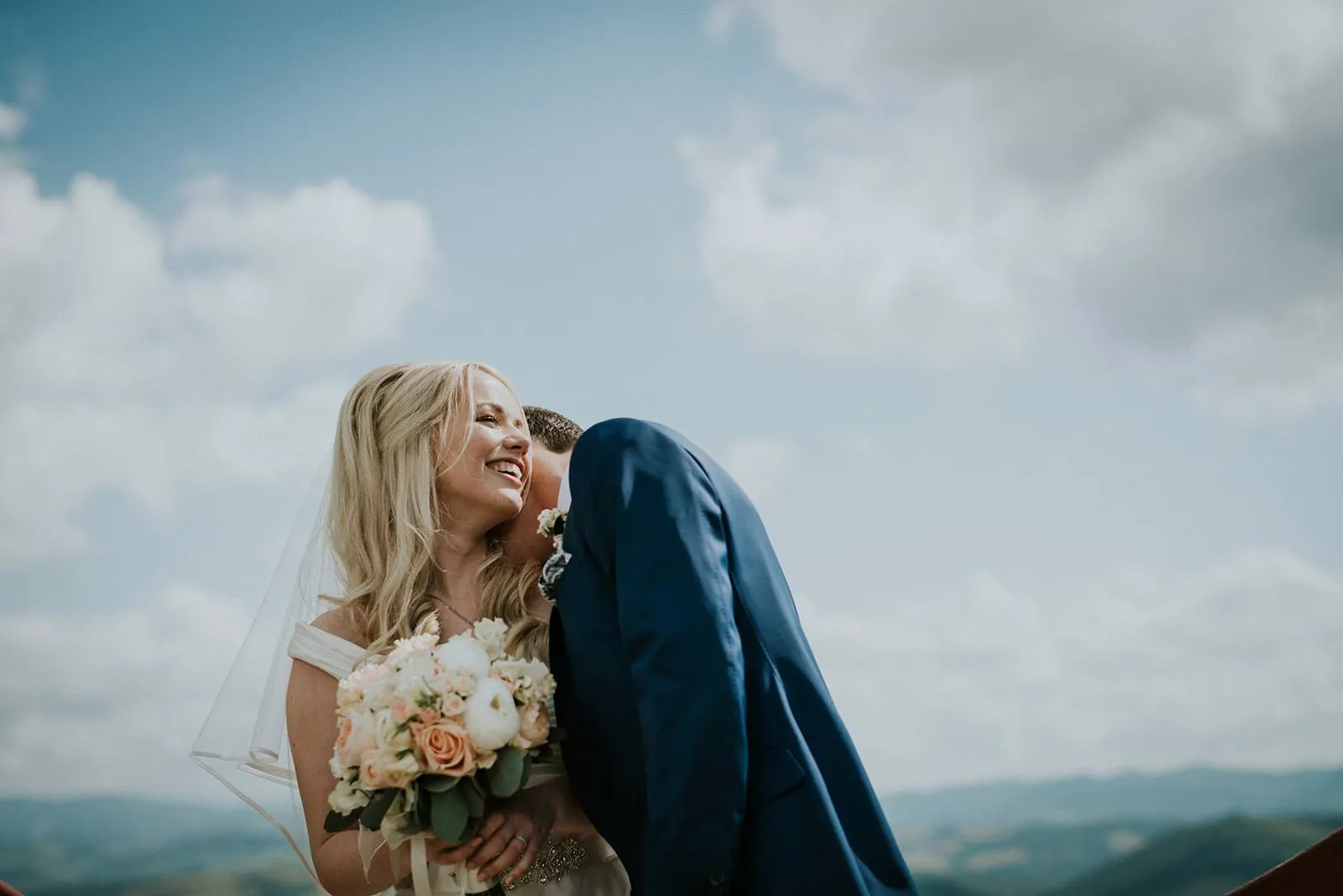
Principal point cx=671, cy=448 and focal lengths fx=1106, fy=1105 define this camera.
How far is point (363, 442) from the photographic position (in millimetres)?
4547

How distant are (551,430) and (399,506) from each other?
2.63 ft

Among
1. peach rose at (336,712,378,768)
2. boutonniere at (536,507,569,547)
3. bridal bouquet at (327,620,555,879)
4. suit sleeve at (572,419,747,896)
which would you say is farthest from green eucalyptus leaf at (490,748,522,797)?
boutonniere at (536,507,569,547)

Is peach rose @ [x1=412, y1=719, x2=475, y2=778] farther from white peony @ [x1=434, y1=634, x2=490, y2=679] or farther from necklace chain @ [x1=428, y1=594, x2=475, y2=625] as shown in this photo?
necklace chain @ [x1=428, y1=594, x2=475, y2=625]

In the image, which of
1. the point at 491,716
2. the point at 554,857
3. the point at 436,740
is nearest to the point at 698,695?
the point at 491,716

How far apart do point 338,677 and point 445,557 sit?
68 centimetres

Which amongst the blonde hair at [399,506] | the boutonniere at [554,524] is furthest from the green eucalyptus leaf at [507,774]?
the blonde hair at [399,506]

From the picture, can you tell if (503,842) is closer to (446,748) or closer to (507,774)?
(507,774)

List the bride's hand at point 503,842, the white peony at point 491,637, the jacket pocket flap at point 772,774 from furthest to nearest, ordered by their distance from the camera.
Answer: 1. the white peony at point 491,637
2. the bride's hand at point 503,842
3. the jacket pocket flap at point 772,774

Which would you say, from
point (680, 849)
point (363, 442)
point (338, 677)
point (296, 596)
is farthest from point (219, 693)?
point (680, 849)

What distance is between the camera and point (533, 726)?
10.3 feet

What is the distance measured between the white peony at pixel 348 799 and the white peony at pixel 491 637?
53cm

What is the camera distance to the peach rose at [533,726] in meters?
3.12

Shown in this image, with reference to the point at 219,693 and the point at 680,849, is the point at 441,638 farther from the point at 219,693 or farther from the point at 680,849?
the point at 680,849

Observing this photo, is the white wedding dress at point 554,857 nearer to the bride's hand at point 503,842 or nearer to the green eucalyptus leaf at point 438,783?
the bride's hand at point 503,842
